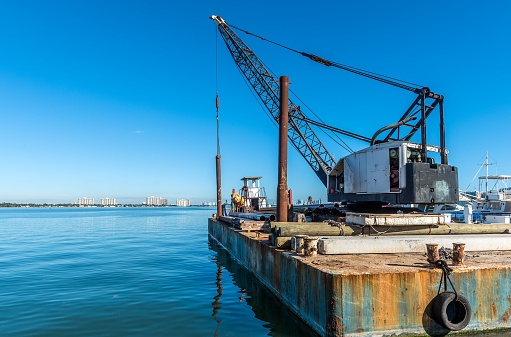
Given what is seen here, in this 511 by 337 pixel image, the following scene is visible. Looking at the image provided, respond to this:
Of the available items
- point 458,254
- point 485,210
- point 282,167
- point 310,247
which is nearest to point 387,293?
point 458,254

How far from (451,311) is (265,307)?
553 centimetres

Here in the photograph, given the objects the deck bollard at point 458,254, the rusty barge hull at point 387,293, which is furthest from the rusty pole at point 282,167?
the deck bollard at point 458,254

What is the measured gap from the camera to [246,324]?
9.43 meters

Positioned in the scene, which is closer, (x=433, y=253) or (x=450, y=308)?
(x=450, y=308)

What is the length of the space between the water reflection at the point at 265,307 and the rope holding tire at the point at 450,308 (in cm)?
280

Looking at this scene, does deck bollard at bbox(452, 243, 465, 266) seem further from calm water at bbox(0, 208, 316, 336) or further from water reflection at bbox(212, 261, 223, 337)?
water reflection at bbox(212, 261, 223, 337)

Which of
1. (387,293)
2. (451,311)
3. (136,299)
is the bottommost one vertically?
(136,299)

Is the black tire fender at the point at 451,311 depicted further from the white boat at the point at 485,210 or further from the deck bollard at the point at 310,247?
the white boat at the point at 485,210

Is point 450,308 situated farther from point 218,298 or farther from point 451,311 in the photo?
point 218,298

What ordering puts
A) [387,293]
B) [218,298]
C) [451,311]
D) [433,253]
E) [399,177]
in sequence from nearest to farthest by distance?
1. [387,293]
2. [451,311]
3. [433,253]
4. [218,298]
5. [399,177]

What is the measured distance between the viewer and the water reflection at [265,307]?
8.55 metres

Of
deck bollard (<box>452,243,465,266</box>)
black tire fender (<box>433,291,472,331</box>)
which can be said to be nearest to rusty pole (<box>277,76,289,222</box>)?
deck bollard (<box>452,243,465,266</box>)

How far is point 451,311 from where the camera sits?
726cm

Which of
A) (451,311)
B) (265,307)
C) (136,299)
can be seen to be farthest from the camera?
(136,299)
